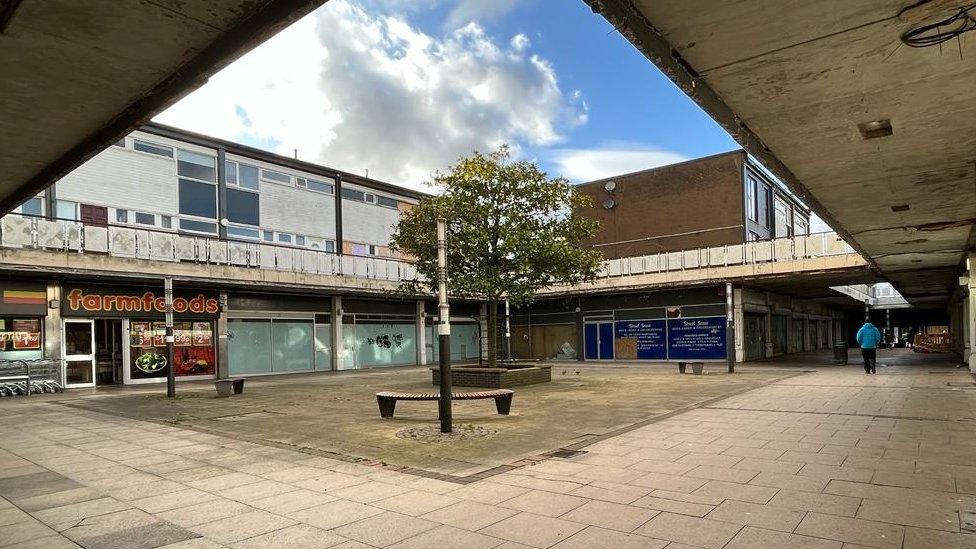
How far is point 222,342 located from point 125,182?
6487mm

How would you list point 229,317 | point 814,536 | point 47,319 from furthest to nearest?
point 229,317 → point 47,319 → point 814,536

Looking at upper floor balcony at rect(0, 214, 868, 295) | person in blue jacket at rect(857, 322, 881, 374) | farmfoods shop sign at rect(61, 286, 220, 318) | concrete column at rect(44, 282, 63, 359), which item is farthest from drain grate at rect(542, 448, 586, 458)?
concrete column at rect(44, 282, 63, 359)

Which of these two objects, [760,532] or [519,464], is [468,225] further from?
[760,532]

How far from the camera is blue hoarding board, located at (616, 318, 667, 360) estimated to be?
2919 centimetres

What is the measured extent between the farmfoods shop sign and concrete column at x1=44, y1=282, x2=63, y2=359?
0.30 meters

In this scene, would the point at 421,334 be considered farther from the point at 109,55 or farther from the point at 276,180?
the point at 109,55

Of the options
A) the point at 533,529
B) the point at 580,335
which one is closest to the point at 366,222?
the point at 580,335

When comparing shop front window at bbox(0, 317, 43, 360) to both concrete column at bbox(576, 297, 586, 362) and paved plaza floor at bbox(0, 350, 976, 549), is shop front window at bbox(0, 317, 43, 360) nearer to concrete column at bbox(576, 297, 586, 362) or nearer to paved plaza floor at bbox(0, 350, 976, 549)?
paved plaza floor at bbox(0, 350, 976, 549)

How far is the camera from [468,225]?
16516 millimetres

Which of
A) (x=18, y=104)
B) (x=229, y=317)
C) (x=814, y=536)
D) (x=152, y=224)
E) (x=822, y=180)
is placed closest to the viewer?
(x=814, y=536)

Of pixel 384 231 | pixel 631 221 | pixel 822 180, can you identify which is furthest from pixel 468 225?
pixel 631 221

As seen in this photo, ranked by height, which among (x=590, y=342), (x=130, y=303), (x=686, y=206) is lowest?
(x=590, y=342)

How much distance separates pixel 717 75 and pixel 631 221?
Result: 30.2m

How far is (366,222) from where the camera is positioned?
102ft
